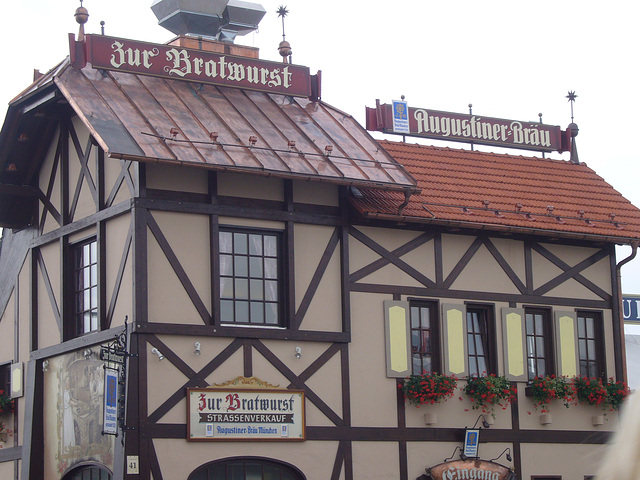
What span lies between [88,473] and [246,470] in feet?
7.79

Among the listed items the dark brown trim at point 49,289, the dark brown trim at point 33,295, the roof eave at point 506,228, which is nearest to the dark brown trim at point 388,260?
the roof eave at point 506,228

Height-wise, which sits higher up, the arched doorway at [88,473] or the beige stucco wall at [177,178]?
the beige stucco wall at [177,178]

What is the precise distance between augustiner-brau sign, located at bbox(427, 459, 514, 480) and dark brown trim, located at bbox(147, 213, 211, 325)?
448 cm

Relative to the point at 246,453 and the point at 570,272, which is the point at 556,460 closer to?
the point at 570,272

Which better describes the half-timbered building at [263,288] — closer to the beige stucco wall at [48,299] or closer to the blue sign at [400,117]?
the beige stucco wall at [48,299]

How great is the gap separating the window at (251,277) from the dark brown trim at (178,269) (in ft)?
1.25

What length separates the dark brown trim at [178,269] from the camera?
47.5 ft

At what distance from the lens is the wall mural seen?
14805 mm

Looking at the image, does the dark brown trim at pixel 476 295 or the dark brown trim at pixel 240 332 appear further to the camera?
the dark brown trim at pixel 476 295

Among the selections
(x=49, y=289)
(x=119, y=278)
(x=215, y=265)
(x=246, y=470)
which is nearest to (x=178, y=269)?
(x=215, y=265)

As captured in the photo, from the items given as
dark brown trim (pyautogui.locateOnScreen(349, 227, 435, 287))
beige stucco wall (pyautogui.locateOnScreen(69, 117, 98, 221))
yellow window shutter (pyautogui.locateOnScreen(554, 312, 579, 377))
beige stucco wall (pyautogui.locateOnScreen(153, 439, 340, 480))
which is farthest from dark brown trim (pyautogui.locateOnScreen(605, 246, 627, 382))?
beige stucco wall (pyautogui.locateOnScreen(69, 117, 98, 221))

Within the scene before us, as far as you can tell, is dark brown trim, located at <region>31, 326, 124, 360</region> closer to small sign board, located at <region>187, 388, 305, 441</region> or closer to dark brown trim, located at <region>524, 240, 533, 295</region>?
small sign board, located at <region>187, 388, 305, 441</region>

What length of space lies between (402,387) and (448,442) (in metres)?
1.20

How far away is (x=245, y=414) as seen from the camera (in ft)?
48.0
